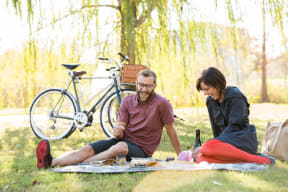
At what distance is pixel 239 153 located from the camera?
3.12 meters

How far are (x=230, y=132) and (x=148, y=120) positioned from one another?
777 mm

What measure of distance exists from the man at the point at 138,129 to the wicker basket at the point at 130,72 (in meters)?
1.01

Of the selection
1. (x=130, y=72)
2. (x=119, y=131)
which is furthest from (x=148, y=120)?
(x=130, y=72)

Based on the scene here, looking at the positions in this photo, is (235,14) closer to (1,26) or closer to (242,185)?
(242,185)

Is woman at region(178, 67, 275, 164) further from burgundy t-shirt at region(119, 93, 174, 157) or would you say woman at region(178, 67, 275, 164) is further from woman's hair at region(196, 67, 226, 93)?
burgundy t-shirt at region(119, 93, 174, 157)

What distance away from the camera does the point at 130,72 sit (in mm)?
4574

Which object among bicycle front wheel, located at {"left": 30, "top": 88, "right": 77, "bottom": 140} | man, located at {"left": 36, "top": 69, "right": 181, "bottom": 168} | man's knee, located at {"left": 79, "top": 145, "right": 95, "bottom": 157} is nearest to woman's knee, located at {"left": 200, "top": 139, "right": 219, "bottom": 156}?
man, located at {"left": 36, "top": 69, "right": 181, "bottom": 168}

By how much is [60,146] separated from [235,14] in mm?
2809

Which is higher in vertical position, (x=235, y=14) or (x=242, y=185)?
(x=235, y=14)

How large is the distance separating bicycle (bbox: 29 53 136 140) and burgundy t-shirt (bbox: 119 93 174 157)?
3.96 ft

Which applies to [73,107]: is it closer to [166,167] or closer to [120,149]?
[120,149]

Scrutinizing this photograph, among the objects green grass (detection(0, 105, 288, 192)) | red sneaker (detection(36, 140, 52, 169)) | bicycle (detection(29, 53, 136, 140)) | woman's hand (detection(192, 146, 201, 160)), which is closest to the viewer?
green grass (detection(0, 105, 288, 192))

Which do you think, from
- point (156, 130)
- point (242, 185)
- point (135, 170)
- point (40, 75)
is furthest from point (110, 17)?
point (242, 185)

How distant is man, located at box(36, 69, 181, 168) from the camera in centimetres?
341
